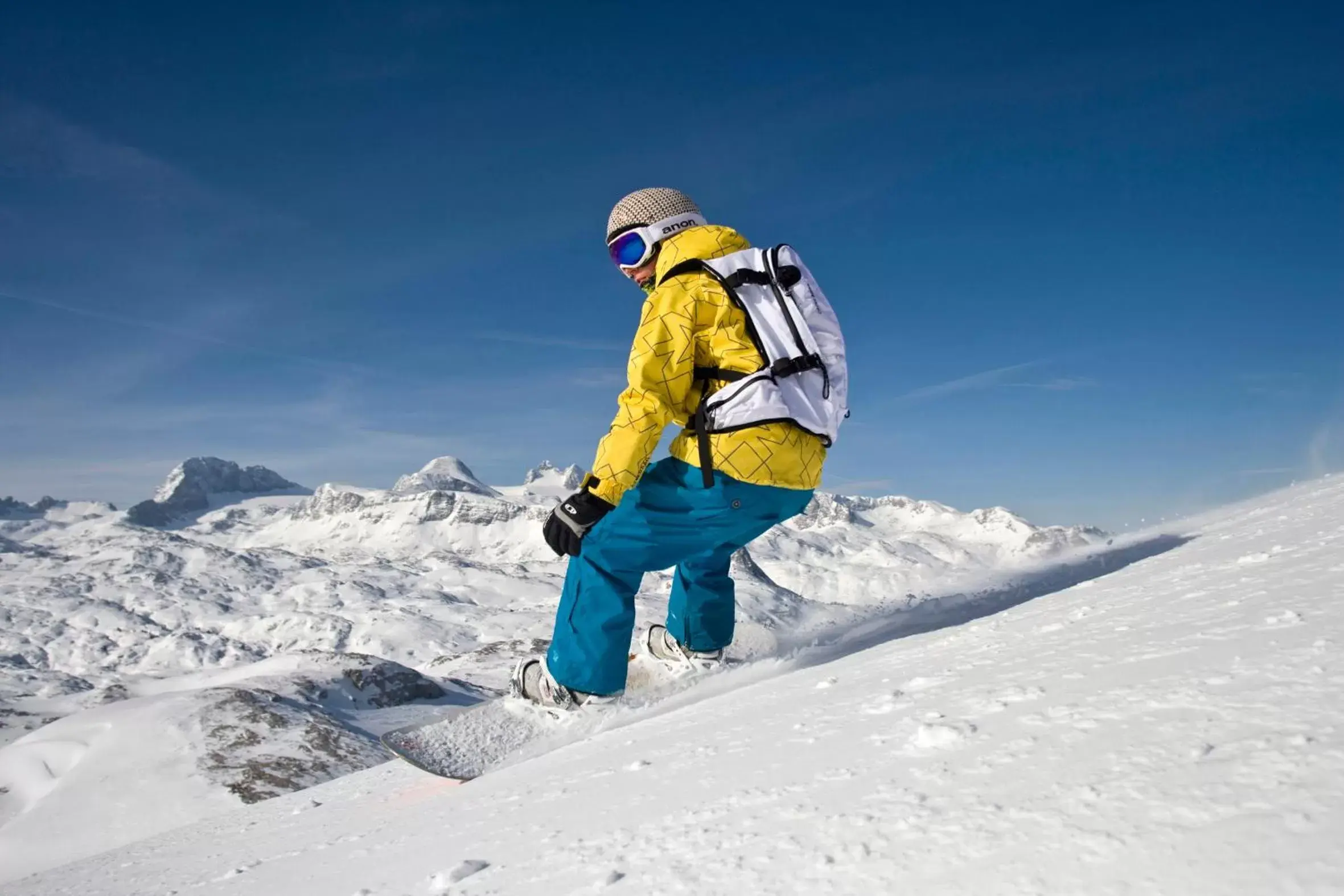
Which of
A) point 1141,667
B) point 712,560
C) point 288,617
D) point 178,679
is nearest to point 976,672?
point 1141,667

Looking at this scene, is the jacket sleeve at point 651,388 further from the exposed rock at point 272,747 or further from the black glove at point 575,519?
the exposed rock at point 272,747

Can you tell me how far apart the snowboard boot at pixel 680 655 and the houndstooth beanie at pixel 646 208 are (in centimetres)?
283

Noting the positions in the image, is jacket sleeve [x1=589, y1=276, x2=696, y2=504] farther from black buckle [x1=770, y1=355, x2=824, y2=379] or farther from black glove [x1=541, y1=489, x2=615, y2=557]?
black buckle [x1=770, y1=355, x2=824, y2=379]

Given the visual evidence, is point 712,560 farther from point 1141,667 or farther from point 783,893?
point 783,893

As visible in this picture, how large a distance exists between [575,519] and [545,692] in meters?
1.17

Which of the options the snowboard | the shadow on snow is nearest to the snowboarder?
the snowboard

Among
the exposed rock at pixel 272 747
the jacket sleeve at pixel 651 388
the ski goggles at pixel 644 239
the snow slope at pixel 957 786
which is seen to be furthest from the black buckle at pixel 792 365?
the exposed rock at pixel 272 747

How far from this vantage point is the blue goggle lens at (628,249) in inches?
197

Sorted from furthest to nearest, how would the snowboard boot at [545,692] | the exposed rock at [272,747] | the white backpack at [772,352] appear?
1. the exposed rock at [272,747]
2. the snowboard boot at [545,692]
3. the white backpack at [772,352]

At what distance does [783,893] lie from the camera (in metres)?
1.59

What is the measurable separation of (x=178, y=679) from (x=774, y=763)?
4668cm

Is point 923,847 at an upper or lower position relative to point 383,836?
upper

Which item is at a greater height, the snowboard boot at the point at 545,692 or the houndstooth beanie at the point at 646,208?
the houndstooth beanie at the point at 646,208

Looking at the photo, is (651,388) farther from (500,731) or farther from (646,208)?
(500,731)
